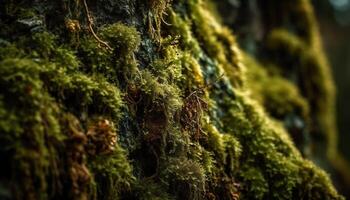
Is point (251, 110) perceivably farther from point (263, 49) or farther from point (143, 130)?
point (263, 49)

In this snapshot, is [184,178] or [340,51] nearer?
[184,178]

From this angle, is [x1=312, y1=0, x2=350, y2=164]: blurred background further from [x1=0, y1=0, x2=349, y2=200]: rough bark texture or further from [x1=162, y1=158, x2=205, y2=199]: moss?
[x1=162, y1=158, x2=205, y2=199]: moss

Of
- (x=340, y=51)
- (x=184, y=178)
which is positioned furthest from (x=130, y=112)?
(x=340, y=51)

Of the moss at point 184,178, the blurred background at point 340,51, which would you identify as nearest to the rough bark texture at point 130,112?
the moss at point 184,178

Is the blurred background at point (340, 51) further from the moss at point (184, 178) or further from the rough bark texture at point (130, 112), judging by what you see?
the moss at point (184, 178)

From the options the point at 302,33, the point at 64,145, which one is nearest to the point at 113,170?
the point at 64,145

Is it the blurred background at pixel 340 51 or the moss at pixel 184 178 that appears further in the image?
the blurred background at pixel 340 51

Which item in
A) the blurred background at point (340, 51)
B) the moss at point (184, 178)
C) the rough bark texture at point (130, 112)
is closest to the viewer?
the rough bark texture at point (130, 112)

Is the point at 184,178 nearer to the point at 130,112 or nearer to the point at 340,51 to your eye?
the point at 130,112
